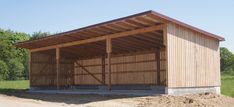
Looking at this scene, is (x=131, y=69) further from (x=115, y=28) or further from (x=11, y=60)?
(x=11, y=60)

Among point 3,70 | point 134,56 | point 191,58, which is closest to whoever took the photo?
point 191,58

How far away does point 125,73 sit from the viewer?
28609mm

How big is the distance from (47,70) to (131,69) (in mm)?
7616

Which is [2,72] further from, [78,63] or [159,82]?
[159,82]

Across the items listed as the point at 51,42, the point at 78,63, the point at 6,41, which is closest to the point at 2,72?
the point at 6,41

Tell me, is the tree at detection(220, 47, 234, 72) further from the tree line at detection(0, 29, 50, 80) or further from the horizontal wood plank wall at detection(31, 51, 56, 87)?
the horizontal wood plank wall at detection(31, 51, 56, 87)

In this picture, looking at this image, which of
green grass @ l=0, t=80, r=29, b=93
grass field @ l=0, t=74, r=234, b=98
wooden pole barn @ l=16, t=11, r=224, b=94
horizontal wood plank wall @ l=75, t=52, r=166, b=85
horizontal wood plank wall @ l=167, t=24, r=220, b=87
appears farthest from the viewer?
green grass @ l=0, t=80, r=29, b=93

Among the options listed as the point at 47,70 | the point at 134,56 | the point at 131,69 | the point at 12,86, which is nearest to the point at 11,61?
the point at 12,86

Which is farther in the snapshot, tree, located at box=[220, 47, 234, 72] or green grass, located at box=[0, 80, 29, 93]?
tree, located at box=[220, 47, 234, 72]

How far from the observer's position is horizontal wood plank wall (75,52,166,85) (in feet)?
87.0

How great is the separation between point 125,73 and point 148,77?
2334 millimetres

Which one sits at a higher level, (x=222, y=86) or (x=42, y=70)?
(x=42, y=70)

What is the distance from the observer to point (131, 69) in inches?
1109

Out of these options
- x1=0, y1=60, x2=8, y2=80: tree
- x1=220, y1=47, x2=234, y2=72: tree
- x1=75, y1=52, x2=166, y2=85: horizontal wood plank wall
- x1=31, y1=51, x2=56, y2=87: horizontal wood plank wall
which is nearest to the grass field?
x1=31, y1=51, x2=56, y2=87: horizontal wood plank wall
